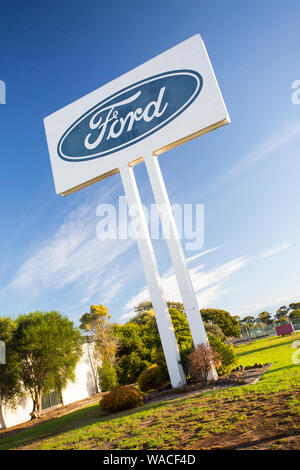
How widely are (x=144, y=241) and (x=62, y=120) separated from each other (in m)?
8.95

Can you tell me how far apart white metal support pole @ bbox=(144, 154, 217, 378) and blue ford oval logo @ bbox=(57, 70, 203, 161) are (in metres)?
1.89

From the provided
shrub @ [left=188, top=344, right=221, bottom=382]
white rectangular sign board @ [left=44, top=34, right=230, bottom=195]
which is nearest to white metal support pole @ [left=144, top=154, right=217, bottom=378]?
shrub @ [left=188, top=344, right=221, bottom=382]

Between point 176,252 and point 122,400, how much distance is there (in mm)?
6048

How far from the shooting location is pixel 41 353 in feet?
57.7

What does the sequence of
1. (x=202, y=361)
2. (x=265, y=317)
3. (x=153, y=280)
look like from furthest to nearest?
(x=265, y=317) < (x=153, y=280) < (x=202, y=361)

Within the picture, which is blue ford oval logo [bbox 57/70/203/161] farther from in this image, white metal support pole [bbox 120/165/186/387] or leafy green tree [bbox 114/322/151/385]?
leafy green tree [bbox 114/322/151/385]

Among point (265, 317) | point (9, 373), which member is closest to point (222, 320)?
point (265, 317)

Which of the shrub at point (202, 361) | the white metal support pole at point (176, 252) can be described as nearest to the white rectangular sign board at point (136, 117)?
the white metal support pole at point (176, 252)

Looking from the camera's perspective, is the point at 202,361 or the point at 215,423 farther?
the point at 202,361

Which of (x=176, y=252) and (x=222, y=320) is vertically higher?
(x=176, y=252)

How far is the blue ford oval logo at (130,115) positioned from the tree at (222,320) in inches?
1715

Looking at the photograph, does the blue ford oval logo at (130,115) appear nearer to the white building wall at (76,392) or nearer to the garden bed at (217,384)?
the garden bed at (217,384)

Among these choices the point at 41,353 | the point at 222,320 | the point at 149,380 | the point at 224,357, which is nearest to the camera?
the point at 224,357

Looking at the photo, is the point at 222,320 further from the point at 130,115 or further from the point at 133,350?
the point at 130,115
